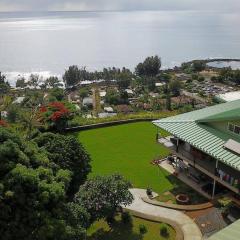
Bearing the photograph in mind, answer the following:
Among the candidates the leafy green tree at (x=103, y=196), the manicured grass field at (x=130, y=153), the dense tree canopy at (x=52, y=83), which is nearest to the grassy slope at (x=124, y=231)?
the leafy green tree at (x=103, y=196)

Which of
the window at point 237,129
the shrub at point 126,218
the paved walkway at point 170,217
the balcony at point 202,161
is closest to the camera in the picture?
the paved walkway at point 170,217

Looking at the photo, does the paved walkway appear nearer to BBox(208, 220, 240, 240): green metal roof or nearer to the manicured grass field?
the manicured grass field

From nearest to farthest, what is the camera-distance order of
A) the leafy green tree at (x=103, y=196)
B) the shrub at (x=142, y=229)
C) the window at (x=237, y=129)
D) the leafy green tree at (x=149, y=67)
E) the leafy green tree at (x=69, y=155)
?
the leafy green tree at (x=103, y=196)
the shrub at (x=142, y=229)
the leafy green tree at (x=69, y=155)
the window at (x=237, y=129)
the leafy green tree at (x=149, y=67)

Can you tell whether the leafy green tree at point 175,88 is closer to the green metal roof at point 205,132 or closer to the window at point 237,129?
the green metal roof at point 205,132

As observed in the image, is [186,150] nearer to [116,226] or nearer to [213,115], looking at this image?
[213,115]

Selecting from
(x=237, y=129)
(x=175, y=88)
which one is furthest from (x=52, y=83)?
(x=237, y=129)

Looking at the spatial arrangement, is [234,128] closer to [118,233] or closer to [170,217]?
[170,217]

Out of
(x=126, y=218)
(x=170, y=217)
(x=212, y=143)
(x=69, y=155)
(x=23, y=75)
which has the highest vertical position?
(x=69, y=155)
